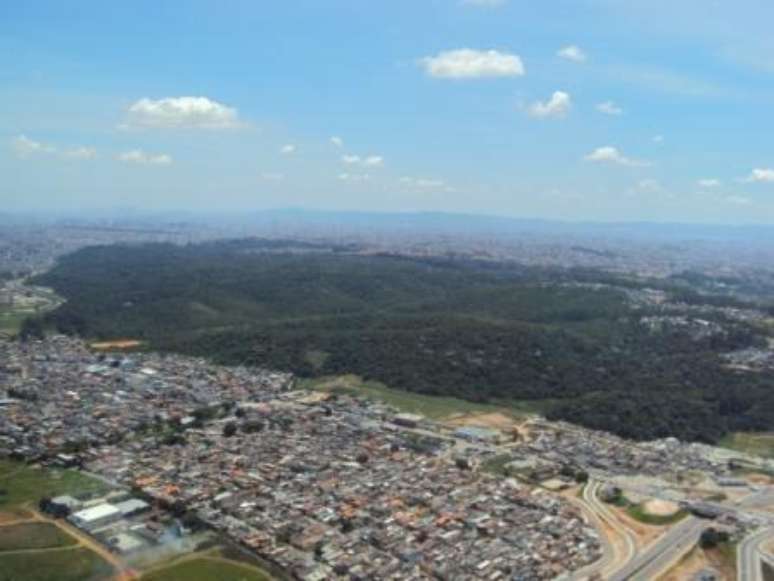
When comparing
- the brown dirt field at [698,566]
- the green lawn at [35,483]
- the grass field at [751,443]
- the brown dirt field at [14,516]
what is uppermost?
the green lawn at [35,483]

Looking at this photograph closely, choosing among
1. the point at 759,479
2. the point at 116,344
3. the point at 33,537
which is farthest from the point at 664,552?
the point at 116,344

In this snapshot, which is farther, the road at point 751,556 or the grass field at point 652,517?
the grass field at point 652,517

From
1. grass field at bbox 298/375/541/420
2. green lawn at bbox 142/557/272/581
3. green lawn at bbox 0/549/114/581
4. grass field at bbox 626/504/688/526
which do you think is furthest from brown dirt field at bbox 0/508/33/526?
grass field at bbox 298/375/541/420

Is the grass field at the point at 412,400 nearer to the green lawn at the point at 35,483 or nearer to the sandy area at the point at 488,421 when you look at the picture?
the sandy area at the point at 488,421

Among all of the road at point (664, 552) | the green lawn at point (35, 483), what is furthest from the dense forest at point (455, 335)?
the green lawn at point (35, 483)

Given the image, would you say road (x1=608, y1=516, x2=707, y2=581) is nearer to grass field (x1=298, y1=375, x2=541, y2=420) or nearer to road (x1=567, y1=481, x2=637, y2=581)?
road (x1=567, y1=481, x2=637, y2=581)

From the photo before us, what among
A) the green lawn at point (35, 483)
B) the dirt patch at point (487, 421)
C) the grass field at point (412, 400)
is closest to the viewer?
the green lawn at point (35, 483)
